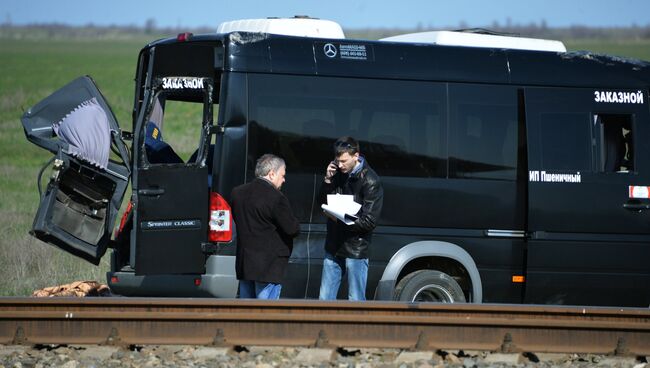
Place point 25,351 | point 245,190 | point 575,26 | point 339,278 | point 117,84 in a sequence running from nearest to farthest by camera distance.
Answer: point 25,351
point 245,190
point 339,278
point 117,84
point 575,26

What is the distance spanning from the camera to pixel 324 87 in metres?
9.40

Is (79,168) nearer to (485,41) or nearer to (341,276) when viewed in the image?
(341,276)

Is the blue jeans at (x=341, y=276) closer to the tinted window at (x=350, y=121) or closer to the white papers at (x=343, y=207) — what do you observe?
the white papers at (x=343, y=207)

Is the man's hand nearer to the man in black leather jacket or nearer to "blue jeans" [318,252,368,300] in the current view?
the man in black leather jacket

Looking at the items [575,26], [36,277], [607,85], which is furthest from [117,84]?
[575,26]

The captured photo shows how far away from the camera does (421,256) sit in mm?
9562

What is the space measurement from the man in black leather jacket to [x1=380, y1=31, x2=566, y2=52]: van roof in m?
1.88

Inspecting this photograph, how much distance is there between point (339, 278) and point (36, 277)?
15.9 feet

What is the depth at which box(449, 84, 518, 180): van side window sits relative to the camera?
9664mm

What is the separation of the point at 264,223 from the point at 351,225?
0.83 m

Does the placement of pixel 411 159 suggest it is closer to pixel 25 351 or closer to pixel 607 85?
pixel 607 85

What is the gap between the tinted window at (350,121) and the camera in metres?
9.16

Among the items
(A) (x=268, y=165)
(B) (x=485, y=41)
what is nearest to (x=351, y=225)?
(A) (x=268, y=165)

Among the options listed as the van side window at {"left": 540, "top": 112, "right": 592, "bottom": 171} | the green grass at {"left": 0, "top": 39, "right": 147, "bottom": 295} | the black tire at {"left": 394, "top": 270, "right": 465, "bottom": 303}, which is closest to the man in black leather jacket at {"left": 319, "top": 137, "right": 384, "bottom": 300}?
the black tire at {"left": 394, "top": 270, "right": 465, "bottom": 303}
